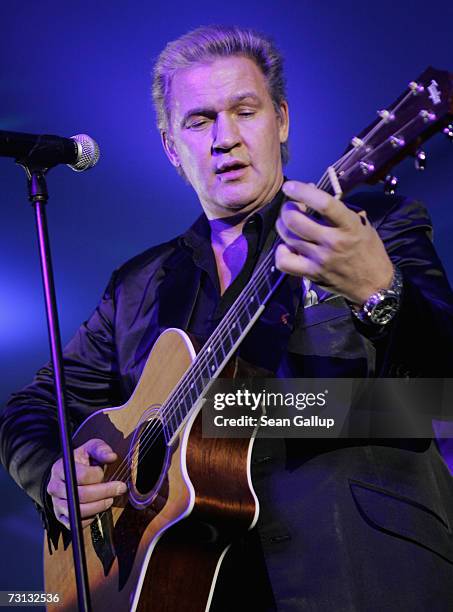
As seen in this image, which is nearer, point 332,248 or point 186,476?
point 332,248

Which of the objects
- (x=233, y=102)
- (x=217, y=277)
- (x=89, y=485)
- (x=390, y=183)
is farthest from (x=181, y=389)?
(x=233, y=102)

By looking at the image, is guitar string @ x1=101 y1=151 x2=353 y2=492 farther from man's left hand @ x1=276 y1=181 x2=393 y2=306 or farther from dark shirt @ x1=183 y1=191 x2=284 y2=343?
dark shirt @ x1=183 y1=191 x2=284 y2=343

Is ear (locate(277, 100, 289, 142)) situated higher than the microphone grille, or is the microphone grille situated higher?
ear (locate(277, 100, 289, 142))

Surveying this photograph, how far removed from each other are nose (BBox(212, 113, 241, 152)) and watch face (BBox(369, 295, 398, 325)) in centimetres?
105

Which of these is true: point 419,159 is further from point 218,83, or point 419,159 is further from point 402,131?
point 218,83

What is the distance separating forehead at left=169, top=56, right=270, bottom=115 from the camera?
2.39 metres

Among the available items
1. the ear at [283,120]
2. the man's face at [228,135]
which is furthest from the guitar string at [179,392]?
the ear at [283,120]

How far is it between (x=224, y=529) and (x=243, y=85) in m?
1.38

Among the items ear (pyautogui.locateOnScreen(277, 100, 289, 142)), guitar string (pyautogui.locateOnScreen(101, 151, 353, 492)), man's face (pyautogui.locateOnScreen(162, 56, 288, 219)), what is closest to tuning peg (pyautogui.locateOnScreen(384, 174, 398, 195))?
guitar string (pyautogui.locateOnScreen(101, 151, 353, 492))

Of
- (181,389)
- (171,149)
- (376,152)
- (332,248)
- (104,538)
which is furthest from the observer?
(171,149)

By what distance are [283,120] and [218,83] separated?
324 mm

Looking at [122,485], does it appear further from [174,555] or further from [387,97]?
[387,97]

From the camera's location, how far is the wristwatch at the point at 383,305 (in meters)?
1.41

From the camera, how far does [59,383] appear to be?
1543 mm
